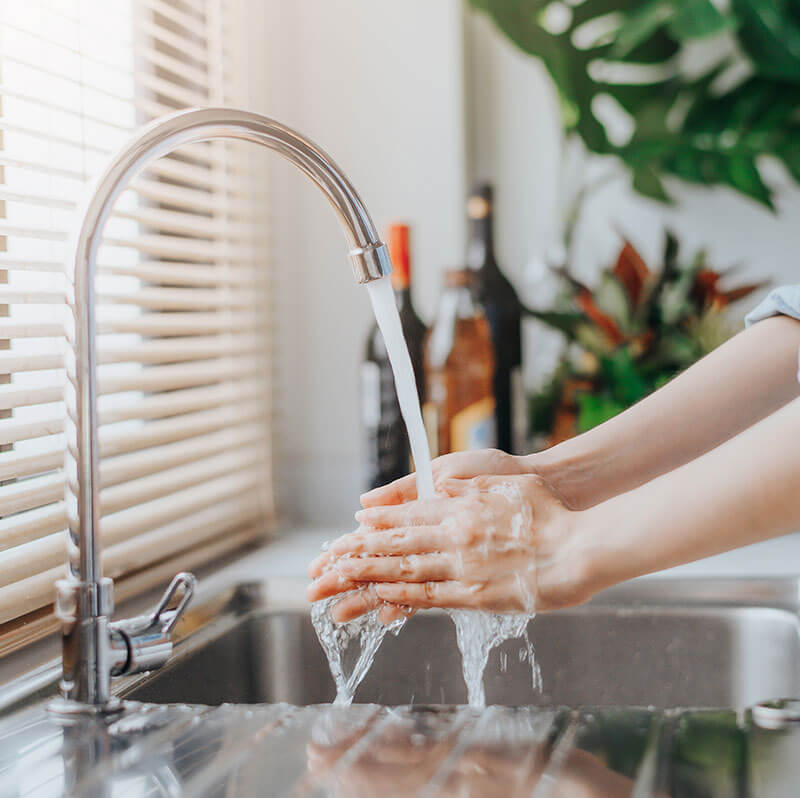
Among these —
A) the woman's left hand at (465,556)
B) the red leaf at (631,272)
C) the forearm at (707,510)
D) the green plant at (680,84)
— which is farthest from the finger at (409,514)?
the green plant at (680,84)

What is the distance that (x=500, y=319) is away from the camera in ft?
4.38

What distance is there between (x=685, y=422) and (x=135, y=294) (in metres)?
0.55

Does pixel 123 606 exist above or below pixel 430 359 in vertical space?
below

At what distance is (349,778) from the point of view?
577mm

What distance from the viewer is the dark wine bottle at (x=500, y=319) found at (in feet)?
4.25

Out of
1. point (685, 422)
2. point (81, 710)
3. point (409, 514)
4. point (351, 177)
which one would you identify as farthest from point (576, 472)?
point (351, 177)

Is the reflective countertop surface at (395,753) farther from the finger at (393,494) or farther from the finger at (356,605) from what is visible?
the finger at (393,494)

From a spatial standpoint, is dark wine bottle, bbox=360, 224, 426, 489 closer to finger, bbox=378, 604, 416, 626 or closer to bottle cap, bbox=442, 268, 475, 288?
bottle cap, bbox=442, 268, 475, 288

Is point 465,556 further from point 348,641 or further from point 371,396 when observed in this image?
point 371,396

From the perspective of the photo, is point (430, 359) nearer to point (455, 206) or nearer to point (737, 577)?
point (455, 206)

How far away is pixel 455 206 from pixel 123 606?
2.38ft

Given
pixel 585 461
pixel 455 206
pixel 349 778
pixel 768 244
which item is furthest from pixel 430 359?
pixel 349 778

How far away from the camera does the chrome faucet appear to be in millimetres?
665

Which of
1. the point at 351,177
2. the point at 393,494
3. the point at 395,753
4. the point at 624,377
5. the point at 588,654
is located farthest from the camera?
the point at 351,177
